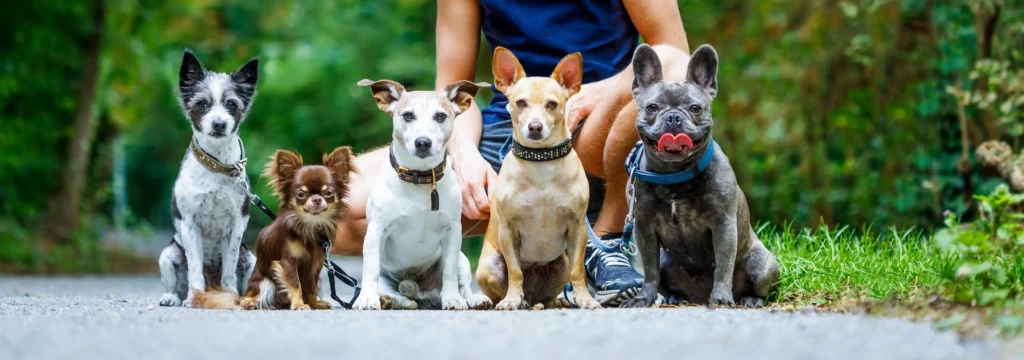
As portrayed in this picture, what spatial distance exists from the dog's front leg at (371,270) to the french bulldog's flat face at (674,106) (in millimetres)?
1268

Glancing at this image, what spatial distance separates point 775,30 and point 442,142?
804 centimetres

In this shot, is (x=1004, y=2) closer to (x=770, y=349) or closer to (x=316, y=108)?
(x=770, y=349)

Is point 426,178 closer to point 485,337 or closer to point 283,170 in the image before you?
point 283,170

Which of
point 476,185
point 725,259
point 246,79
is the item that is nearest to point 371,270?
point 476,185

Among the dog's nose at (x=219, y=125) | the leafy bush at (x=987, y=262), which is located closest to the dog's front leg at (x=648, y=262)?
the leafy bush at (x=987, y=262)

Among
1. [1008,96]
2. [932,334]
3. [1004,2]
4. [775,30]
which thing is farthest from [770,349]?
[775,30]

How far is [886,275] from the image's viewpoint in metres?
4.88

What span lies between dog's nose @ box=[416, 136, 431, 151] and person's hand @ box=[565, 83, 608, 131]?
1340 mm

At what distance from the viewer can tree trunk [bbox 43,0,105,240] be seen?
1427 cm

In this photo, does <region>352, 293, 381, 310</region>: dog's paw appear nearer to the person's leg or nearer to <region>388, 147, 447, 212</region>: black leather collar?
<region>388, 147, 447, 212</region>: black leather collar

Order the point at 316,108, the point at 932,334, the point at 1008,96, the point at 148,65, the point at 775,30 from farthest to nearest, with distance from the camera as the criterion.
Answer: the point at 148,65
the point at 316,108
the point at 775,30
the point at 1008,96
the point at 932,334

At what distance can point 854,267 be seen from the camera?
201 inches

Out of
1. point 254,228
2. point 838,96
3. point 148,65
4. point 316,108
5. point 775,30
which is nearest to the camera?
point 838,96

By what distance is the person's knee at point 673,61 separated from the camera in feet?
17.5
